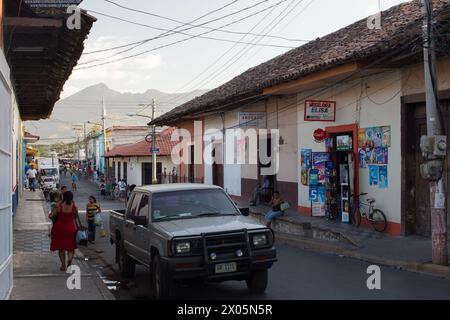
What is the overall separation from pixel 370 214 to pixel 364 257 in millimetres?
3079

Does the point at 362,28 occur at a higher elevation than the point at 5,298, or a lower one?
higher

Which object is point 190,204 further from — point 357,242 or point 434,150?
point 357,242

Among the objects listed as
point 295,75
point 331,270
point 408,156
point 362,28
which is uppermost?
point 362,28

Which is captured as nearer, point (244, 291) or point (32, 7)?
point (244, 291)

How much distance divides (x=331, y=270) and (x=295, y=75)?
7017 millimetres

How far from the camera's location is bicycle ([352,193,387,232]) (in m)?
14.5

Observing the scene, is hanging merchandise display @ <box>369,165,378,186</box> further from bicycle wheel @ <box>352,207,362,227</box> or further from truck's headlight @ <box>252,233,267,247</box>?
truck's headlight @ <box>252,233,267,247</box>

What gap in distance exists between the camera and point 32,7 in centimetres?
964

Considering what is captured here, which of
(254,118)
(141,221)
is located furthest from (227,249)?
(254,118)

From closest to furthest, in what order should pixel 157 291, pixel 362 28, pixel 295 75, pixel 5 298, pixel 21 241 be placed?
pixel 5 298
pixel 157 291
pixel 21 241
pixel 295 75
pixel 362 28

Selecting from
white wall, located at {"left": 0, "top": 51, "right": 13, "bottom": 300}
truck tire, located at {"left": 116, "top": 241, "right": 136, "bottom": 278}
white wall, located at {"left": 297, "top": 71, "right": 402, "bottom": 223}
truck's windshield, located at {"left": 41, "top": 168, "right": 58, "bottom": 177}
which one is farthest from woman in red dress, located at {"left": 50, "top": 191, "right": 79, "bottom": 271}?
truck's windshield, located at {"left": 41, "top": 168, "right": 58, "bottom": 177}

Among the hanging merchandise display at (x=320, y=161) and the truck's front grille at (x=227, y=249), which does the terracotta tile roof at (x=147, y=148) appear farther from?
the truck's front grille at (x=227, y=249)
